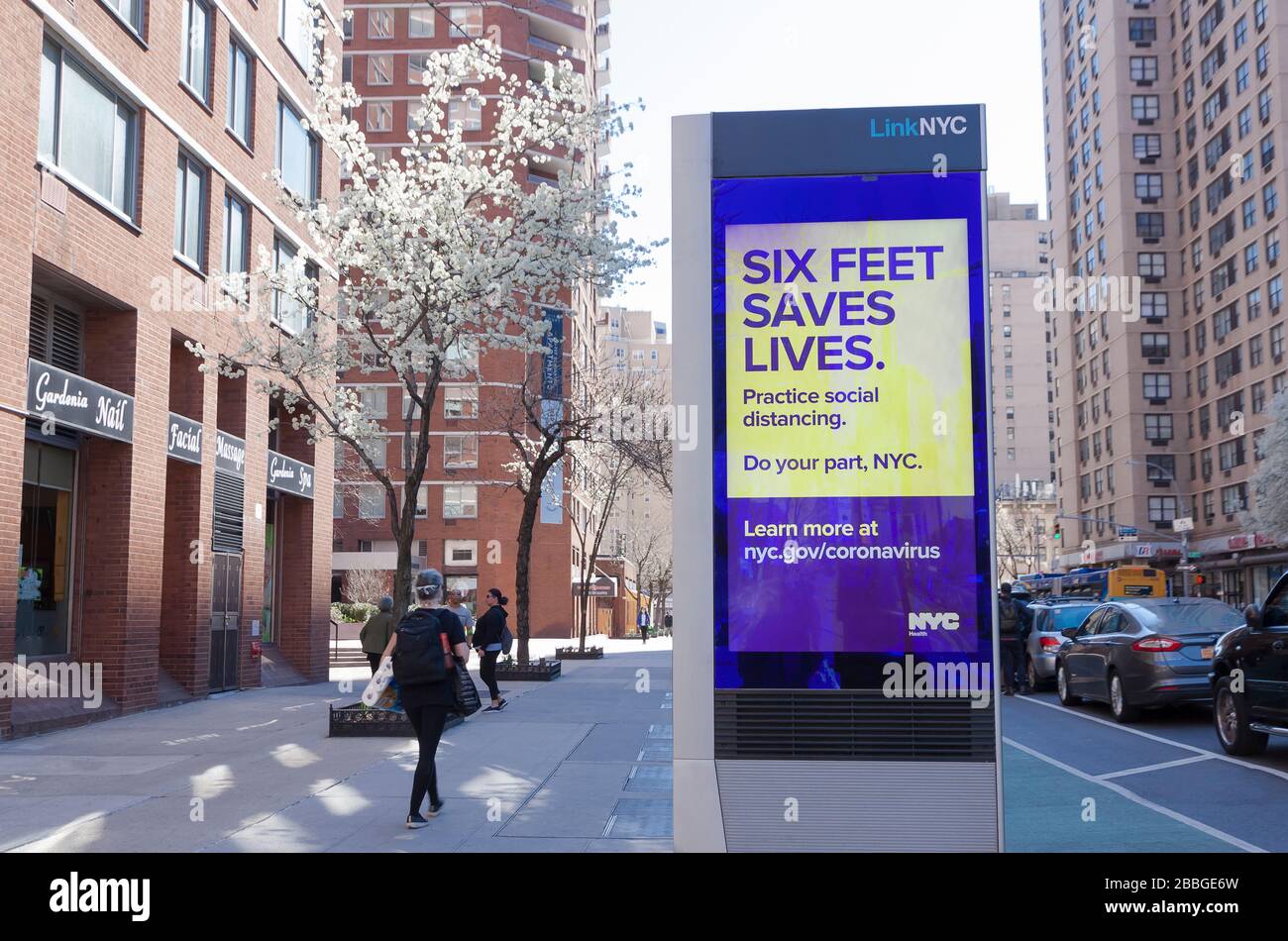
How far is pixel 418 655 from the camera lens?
898 cm

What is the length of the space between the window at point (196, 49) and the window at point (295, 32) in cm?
366

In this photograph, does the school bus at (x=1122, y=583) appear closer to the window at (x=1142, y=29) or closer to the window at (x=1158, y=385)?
the window at (x=1158, y=385)

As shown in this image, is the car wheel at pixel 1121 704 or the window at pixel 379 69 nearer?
the car wheel at pixel 1121 704

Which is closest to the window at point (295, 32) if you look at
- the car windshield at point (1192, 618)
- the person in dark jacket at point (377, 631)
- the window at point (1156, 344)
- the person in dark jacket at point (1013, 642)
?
the person in dark jacket at point (377, 631)

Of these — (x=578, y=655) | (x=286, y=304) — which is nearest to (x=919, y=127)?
(x=286, y=304)

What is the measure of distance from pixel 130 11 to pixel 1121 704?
53.5 feet

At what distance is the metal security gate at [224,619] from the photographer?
69.2 feet

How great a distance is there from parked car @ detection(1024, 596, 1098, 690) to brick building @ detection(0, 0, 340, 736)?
13.5 m

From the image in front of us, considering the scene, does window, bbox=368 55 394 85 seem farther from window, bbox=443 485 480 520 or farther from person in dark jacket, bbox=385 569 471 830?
person in dark jacket, bbox=385 569 471 830

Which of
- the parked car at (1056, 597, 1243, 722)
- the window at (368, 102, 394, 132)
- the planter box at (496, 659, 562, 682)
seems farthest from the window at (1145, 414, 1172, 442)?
the parked car at (1056, 597, 1243, 722)

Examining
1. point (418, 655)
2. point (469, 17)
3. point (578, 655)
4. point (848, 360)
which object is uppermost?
point (469, 17)

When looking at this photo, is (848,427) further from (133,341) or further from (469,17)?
(469,17)

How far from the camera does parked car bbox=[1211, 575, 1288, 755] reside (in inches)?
427
